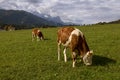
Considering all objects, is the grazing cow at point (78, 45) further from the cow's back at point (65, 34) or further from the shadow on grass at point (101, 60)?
the shadow on grass at point (101, 60)

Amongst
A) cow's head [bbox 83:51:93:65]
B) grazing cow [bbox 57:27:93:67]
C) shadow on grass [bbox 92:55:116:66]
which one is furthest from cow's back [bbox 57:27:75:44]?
shadow on grass [bbox 92:55:116:66]

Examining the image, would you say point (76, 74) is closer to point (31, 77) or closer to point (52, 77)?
point (52, 77)

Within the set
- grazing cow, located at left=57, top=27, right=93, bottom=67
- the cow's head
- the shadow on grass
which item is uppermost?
grazing cow, located at left=57, top=27, right=93, bottom=67

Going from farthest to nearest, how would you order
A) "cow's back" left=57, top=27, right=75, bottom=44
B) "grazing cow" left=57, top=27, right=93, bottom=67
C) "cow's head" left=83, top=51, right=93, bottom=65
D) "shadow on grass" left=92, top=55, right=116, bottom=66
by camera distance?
"shadow on grass" left=92, top=55, right=116, bottom=66 < "cow's back" left=57, top=27, right=75, bottom=44 < "grazing cow" left=57, top=27, right=93, bottom=67 < "cow's head" left=83, top=51, right=93, bottom=65

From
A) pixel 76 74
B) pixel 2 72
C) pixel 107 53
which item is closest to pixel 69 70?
pixel 76 74

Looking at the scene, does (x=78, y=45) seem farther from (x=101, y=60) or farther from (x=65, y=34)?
(x=101, y=60)

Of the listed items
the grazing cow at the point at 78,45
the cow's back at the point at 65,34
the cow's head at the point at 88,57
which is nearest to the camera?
the cow's head at the point at 88,57

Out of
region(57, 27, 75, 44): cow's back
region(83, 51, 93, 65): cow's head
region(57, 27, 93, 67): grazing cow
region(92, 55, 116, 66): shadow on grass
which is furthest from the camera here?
region(92, 55, 116, 66): shadow on grass

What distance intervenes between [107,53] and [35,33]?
2103cm

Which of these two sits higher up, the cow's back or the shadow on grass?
the cow's back

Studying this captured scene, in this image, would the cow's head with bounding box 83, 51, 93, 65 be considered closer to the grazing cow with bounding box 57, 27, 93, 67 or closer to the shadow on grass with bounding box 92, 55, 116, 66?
the grazing cow with bounding box 57, 27, 93, 67

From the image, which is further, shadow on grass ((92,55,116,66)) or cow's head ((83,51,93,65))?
shadow on grass ((92,55,116,66))

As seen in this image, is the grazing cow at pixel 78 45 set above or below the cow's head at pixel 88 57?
above

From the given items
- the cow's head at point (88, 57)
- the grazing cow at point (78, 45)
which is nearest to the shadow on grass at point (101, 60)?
the cow's head at point (88, 57)
